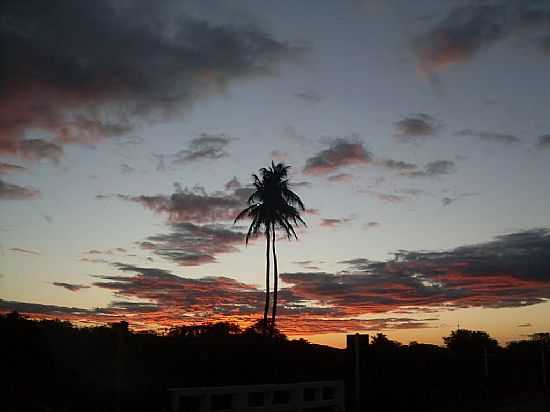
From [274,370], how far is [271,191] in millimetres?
20195

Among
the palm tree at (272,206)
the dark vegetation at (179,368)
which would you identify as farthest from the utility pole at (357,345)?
the palm tree at (272,206)

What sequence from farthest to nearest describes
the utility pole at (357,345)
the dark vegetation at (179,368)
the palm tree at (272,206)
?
the palm tree at (272,206), the utility pole at (357,345), the dark vegetation at (179,368)

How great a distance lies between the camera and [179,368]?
19188mm

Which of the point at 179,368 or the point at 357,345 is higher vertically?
the point at 357,345

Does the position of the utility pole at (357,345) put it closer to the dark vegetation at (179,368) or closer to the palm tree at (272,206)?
the dark vegetation at (179,368)

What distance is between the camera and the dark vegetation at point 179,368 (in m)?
15.5

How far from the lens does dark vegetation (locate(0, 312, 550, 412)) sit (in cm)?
1552

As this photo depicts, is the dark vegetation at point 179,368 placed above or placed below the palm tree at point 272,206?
below

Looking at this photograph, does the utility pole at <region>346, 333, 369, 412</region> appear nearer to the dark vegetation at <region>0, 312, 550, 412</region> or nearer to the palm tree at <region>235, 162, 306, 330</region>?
the dark vegetation at <region>0, 312, 550, 412</region>

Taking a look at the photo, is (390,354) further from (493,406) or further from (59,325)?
(59,325)

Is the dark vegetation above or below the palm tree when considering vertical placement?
below

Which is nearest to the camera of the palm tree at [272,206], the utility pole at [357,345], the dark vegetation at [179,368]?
the dark vegetation at [179,368]


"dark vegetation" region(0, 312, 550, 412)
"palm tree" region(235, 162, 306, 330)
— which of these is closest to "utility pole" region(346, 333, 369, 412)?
"dark vegetation" region(0, 312, 550, 412)

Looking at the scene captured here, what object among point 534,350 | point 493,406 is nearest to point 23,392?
point 493,406
